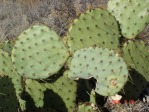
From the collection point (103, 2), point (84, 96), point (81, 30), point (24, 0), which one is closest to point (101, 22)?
point (81, 30)

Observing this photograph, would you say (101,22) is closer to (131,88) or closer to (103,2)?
(131,88)

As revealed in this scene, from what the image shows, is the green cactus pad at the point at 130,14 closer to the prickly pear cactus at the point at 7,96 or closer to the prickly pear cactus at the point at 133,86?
the prickly pear cactus at the point at 133,86

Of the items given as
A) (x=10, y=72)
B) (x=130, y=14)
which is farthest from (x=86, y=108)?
(x=130, y=14)

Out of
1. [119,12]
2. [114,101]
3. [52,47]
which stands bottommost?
[114,101]

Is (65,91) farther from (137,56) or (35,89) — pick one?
(137,56)

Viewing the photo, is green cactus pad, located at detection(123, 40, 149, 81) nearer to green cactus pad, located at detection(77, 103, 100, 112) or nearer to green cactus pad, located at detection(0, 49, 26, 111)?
green cactus pad, located at detection(77, 103, 100, 112)
